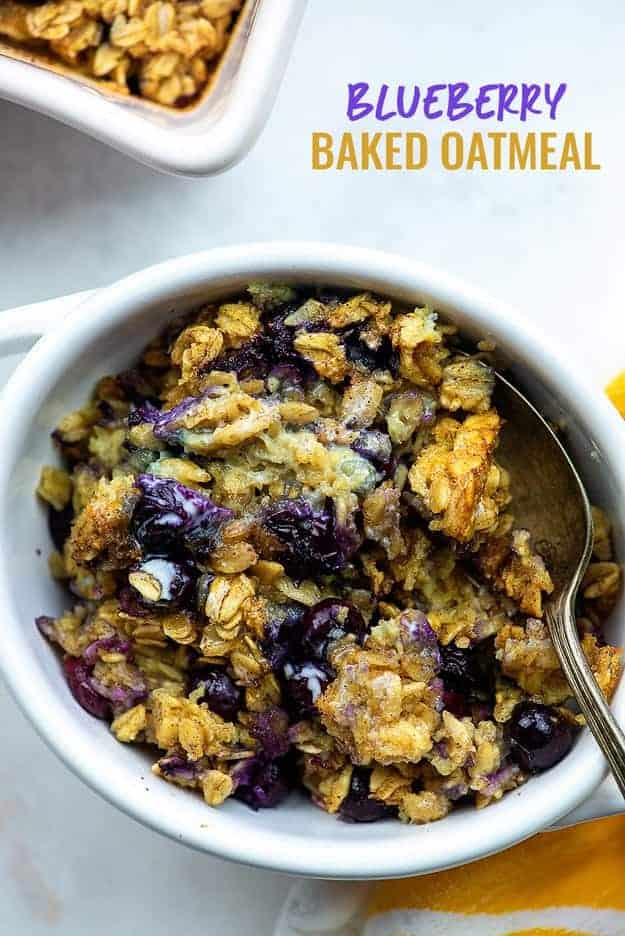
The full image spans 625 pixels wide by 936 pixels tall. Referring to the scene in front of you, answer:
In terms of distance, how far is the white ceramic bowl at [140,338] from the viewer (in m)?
1.28

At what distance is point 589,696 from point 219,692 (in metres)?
0.38

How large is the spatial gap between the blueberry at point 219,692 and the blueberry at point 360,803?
15 centimetres

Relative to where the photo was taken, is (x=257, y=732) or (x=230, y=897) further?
(x=230, y=897)

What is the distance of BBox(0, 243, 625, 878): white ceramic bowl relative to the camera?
128 centimetres

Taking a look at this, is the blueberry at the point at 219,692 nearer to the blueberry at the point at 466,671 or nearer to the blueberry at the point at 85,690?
the blueberry at the point at 85,690

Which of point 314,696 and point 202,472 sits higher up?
point 202,472

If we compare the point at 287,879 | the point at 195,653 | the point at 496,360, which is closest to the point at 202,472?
the point at 195,653

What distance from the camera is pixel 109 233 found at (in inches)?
66.5

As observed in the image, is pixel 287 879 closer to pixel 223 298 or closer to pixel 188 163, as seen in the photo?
pixel 223 298

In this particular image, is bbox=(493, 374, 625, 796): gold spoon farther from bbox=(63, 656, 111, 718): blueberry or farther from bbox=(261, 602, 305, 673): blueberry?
bbox=(63, 656, 111, 718): blueberry

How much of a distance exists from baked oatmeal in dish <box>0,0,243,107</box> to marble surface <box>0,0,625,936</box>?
0.52 feet

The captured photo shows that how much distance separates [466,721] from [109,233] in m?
0.81

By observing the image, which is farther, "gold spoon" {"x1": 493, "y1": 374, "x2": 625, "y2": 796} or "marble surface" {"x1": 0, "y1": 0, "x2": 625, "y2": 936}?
"marble surface" {"x1": 0, "y1": 0, "x2": 625, "y2": 936}

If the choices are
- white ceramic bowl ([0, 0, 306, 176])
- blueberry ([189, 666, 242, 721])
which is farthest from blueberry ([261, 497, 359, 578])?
white ceramic bowl ([0, 0, 306, 176])
